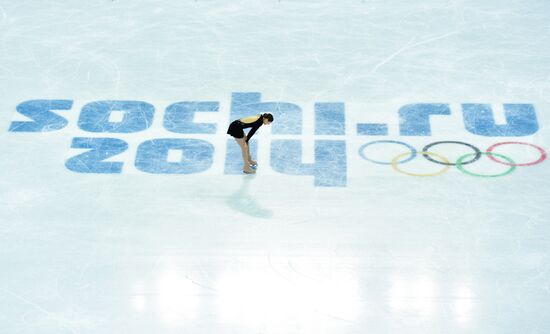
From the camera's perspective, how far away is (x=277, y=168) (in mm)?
20750

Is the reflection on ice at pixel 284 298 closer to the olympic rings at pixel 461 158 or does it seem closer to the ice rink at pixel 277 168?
the ice rink at pixel 277 168

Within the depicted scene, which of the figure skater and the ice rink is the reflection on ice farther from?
the figure skater

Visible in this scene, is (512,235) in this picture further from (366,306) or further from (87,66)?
(87,66)

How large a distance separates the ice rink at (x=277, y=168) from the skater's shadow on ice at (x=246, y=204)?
39 mm

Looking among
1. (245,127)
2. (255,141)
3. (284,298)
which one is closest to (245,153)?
(245,127)

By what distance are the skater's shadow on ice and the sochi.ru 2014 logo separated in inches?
26.7

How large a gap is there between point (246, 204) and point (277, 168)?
1.27m

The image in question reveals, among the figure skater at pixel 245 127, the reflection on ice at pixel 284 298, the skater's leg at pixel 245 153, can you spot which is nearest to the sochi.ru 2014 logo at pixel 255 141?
the skater's leg at pixel 245 153

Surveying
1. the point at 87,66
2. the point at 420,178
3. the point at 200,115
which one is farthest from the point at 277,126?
the point at 87,66

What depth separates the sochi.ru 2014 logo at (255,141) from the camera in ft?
68.2

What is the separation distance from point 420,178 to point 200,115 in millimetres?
4476

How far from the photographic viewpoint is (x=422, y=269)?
17938 millimetres

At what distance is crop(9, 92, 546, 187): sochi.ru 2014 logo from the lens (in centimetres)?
2078

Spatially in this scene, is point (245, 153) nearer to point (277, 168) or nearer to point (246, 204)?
point (277, 168)
